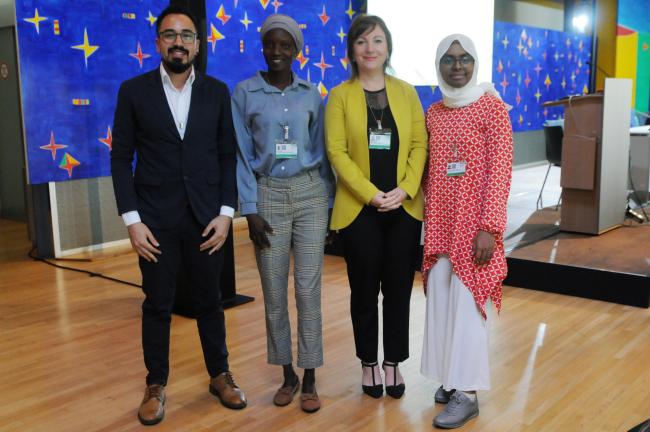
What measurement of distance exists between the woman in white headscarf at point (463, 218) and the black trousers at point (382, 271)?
0.31 feet

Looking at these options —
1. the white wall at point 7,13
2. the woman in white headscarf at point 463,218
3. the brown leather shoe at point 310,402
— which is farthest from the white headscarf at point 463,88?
the white wall at point 7,13

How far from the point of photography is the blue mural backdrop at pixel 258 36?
19.2 feet

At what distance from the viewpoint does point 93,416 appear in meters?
2.80

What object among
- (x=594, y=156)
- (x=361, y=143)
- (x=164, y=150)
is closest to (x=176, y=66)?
(x=164, y=150)

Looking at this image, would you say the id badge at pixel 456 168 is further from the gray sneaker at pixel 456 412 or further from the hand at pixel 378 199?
the gray sneaker at pixel 456 412

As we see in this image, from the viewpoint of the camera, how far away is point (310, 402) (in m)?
2.80

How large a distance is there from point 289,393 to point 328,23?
4.91 meters

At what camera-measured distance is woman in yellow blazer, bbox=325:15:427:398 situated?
2.61 meters

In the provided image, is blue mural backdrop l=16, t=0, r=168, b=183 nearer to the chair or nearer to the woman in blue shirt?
the woman in blue shirt

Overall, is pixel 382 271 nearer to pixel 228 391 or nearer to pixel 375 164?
pixel 375 164

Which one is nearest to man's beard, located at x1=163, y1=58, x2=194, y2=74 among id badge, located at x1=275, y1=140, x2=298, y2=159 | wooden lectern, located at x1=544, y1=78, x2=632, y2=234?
id badge, located at x1=275, y1=140, x2=298, y2=159

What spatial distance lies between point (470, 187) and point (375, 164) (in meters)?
0.37

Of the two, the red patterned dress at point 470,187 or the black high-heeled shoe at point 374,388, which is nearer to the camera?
the red patterned dress at point 470,187

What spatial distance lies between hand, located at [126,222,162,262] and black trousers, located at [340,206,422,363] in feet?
2.40
